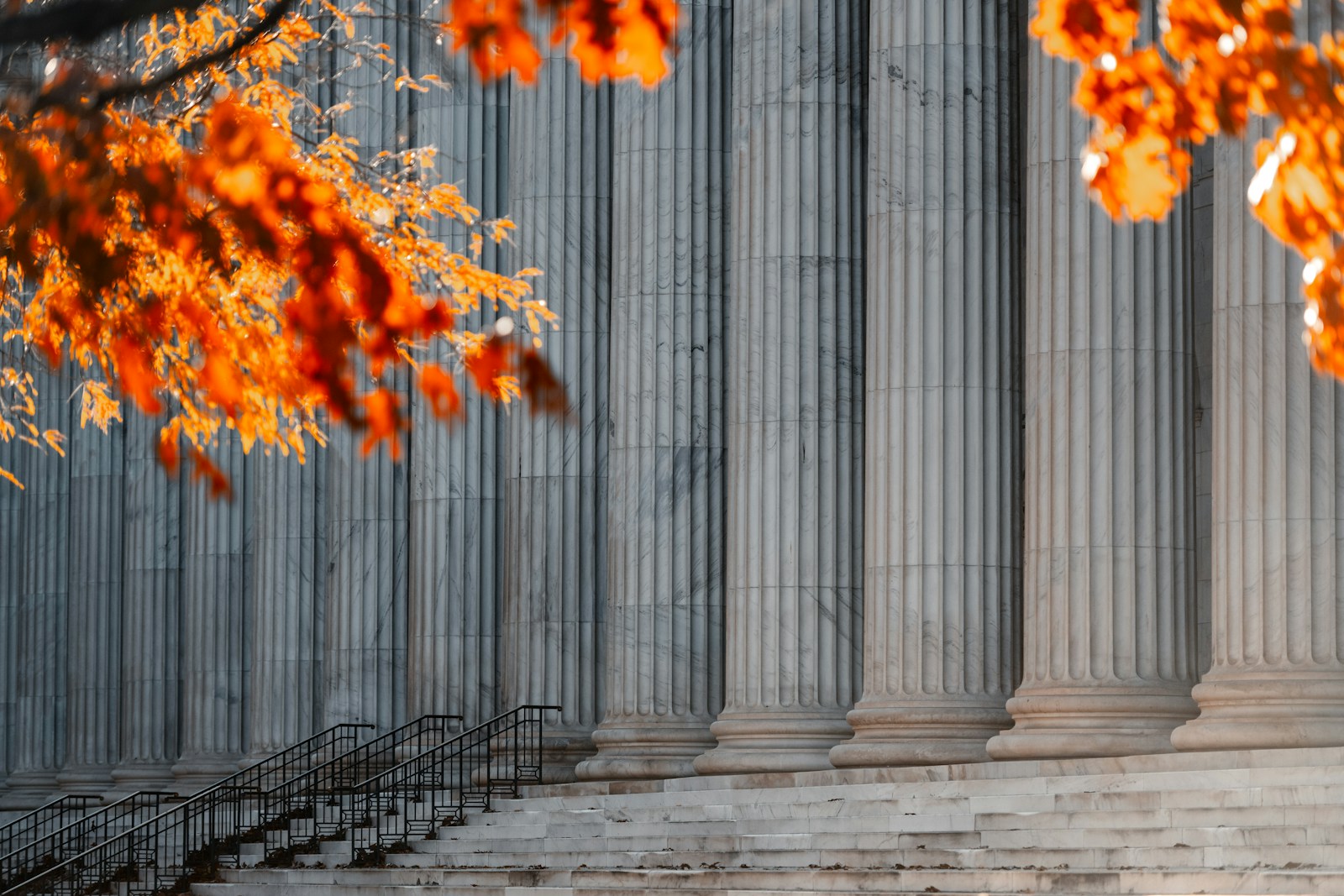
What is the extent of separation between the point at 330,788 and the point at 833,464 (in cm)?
1514

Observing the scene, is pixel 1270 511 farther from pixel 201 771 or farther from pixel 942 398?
pixel 201 771

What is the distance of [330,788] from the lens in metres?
48.3

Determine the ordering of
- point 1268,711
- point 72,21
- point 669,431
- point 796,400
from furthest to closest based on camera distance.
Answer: point 669,431 < point 796,400 < point 1268,711 < point 72,21

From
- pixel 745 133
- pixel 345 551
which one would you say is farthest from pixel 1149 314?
pixel 345 551

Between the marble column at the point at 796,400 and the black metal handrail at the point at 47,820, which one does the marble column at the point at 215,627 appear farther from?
the marble column at the point at 796,400

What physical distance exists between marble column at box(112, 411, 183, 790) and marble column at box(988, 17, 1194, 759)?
1219 inches

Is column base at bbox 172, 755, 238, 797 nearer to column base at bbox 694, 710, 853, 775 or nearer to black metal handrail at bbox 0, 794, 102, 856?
black metal handrail at bbox 0, 794, 102, 856

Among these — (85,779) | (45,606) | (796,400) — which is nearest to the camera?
(796,400)

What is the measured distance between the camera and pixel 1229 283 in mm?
28953

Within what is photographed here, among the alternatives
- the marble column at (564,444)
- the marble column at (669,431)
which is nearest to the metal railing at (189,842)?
the marble column at (564,444)

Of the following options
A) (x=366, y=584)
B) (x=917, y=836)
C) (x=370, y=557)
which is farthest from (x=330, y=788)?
(x=917, y=836)

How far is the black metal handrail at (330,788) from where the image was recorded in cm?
4338

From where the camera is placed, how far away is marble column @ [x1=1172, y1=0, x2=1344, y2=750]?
2762 cm

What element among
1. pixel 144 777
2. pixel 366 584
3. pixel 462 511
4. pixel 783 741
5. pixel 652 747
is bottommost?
pixel 144 777
